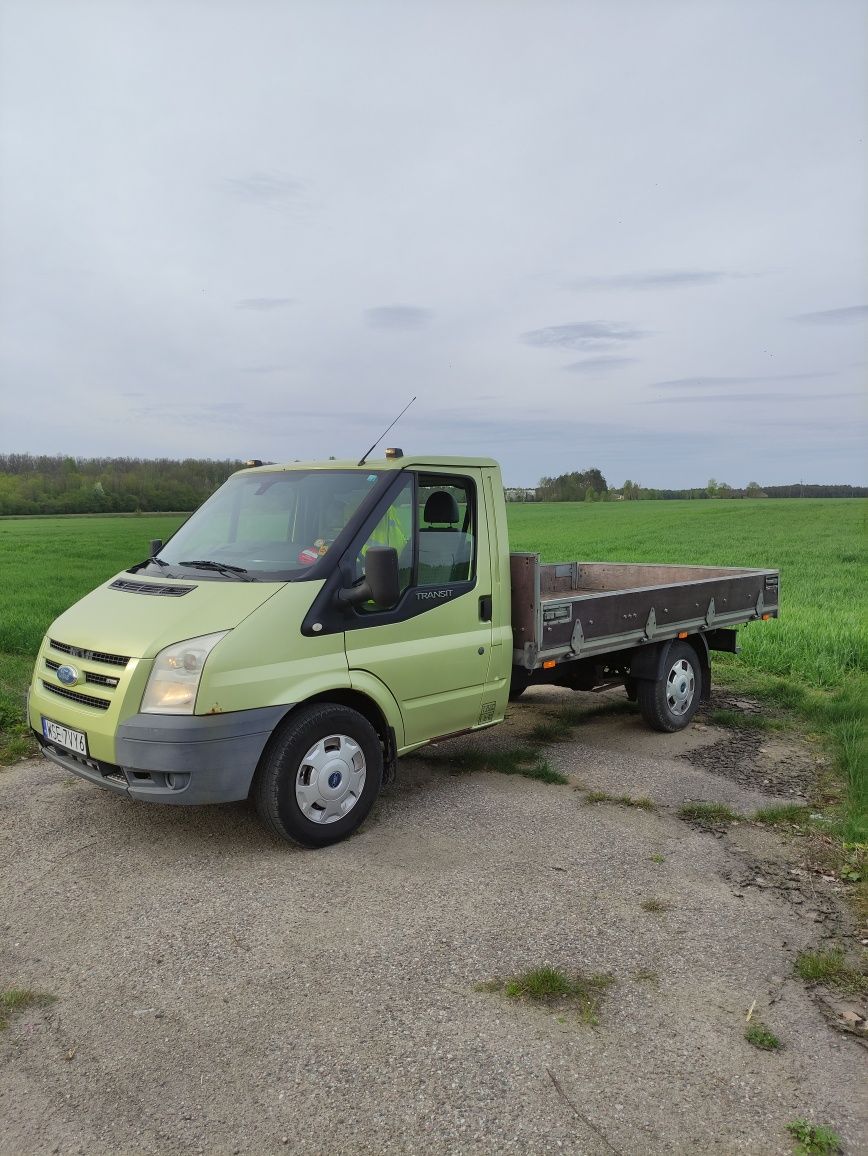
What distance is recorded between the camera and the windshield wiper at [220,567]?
16.8 ft

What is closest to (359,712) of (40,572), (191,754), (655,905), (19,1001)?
(191,754)

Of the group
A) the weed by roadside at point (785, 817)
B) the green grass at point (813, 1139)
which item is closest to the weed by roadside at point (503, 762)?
the weed by roadside at point (785, 817)

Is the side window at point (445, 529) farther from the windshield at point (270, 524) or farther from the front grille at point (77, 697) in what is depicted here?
the front grille at point (77, 697)

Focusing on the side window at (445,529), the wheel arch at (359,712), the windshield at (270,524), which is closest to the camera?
the wheel arch at (359,712)

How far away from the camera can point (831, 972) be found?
12.6ft

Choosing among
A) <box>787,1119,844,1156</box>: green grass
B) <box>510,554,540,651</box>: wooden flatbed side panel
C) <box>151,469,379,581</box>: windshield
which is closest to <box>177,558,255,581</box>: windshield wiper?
<box>151,469,379,581</box>: windshield

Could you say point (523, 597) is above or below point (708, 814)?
above

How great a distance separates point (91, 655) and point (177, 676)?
655mm

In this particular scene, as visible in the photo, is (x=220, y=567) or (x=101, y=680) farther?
(x=220, y=567)

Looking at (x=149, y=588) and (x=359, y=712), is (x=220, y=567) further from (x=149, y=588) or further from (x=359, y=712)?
(x=359, y=712)

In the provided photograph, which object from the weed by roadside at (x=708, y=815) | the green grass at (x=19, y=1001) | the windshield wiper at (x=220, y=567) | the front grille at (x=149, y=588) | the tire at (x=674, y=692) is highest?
the windshield wiper at (x=220, y=567)

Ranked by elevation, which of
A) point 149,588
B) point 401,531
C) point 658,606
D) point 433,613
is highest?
point 401,531

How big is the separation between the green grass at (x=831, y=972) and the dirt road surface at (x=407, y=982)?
0.10 metres

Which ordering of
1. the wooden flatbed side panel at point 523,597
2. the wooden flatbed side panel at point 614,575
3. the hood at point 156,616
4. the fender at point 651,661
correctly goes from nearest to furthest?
1. the hood at point 156,616
2. the wooden flatbed side panel at point 523,597
3. the fender at point 651,661
4. the wooden flatbed side panel at point 614,575
